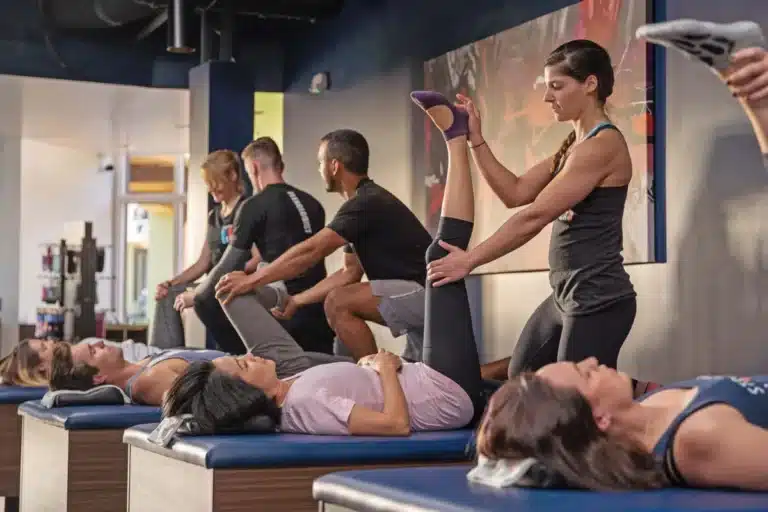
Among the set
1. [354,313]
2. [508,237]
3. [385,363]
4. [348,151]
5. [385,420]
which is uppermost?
[348,151]

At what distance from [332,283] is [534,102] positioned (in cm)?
115

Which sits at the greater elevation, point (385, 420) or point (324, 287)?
point (324, 287)

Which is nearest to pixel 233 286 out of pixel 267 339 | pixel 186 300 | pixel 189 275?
pixel 267 339

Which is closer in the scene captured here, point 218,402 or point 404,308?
point 218,402

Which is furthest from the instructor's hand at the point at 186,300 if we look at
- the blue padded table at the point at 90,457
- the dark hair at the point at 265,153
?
the blue padded table at the point at 90,457

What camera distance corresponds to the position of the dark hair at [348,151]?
4453 millimetres

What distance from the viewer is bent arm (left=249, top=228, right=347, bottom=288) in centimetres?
439

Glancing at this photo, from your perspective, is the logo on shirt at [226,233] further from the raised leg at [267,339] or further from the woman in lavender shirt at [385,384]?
the woman in lavender shirt at [385,384]

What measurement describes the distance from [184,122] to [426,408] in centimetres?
760

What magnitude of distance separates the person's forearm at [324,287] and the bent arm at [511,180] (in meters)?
1.27

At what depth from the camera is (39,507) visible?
13.1ft

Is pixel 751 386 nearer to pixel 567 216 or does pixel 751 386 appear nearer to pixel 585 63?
pixel 567 216

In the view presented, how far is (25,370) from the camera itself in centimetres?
502

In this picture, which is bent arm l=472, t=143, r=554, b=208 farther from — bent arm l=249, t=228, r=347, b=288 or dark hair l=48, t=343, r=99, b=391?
dark hair l=48, t=343, r=99, b=391
